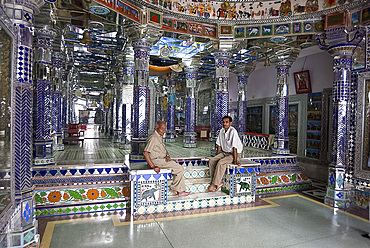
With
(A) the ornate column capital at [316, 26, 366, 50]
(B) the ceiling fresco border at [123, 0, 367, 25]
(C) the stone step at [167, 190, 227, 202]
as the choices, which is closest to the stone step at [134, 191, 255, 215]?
(C) the stone step at [167, 190, 227, 202]

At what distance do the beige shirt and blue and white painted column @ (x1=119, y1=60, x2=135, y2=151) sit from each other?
3818 mm

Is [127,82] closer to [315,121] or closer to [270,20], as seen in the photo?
[270,20]

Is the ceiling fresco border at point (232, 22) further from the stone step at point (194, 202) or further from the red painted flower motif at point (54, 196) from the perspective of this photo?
the stone step at point (194, 202)

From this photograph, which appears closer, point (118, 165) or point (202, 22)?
point (118, 165)

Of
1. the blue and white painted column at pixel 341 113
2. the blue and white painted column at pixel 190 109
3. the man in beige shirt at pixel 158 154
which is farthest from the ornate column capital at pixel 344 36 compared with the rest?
the blue and white painted column at pixel 190 109

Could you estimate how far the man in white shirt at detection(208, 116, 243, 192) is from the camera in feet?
16.3

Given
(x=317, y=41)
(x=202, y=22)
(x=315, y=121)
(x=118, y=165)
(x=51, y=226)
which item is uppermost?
(x=202, y=22)

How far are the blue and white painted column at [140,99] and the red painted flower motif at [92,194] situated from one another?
1183 mm

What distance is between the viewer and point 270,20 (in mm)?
6086

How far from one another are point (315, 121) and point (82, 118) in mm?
28069

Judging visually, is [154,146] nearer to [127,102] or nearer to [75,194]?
[75,194]

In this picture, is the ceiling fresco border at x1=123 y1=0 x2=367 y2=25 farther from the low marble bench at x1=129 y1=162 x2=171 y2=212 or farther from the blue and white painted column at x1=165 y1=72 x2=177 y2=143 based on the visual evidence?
the blue and white painted column at x1=165 y1=72 x2=177 y2=143

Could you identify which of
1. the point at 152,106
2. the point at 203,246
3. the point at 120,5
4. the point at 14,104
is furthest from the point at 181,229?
the point at 152,106

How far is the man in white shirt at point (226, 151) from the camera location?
4969 millimetres
